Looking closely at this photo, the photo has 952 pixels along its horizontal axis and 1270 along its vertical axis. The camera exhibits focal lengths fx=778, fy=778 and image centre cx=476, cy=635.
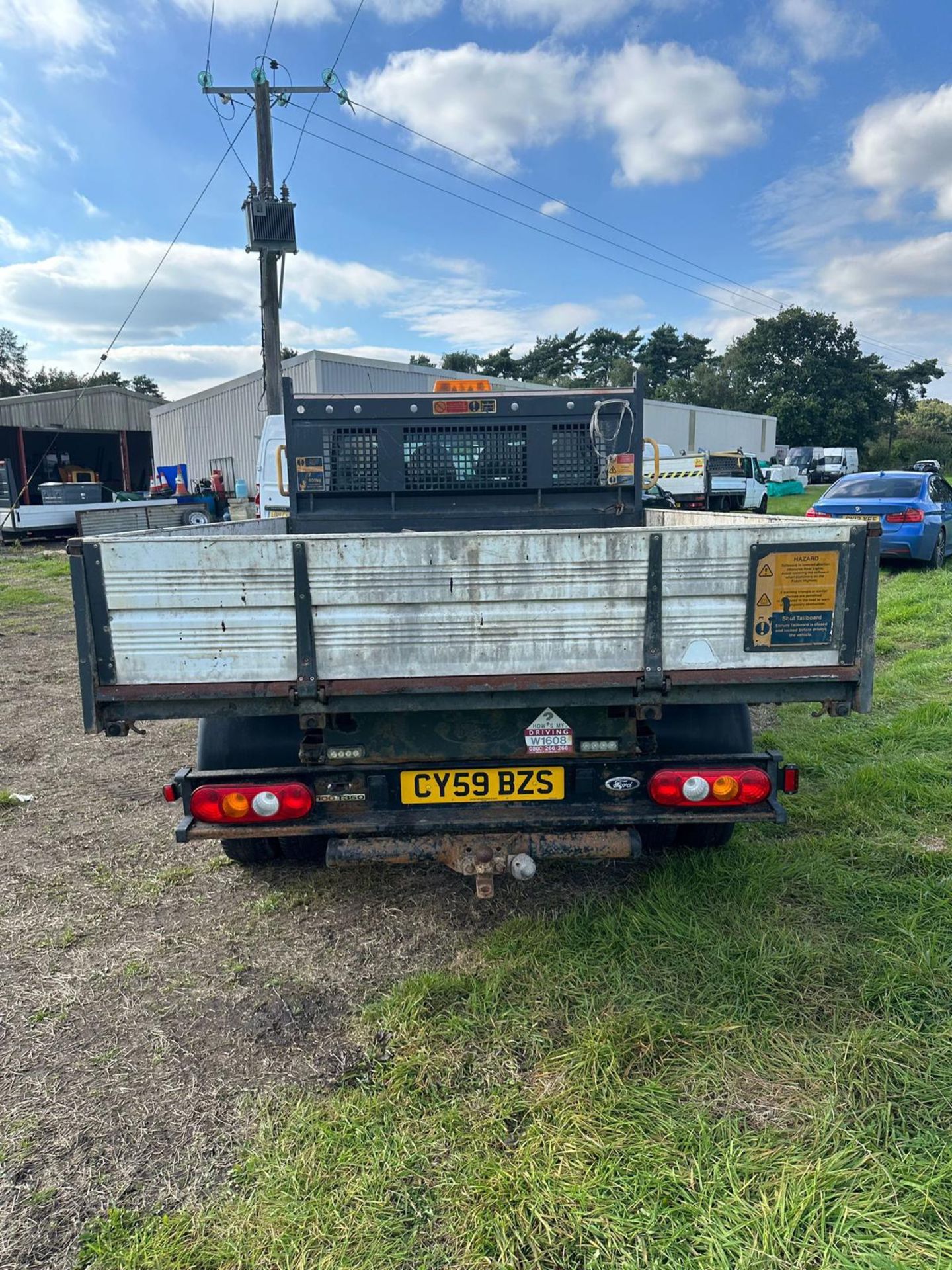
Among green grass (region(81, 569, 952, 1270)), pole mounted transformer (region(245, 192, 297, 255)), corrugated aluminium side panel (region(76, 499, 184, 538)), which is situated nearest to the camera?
green grass (region(81, 569, 952, 1270))

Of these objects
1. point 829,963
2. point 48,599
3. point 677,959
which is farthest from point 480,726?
point 48,599

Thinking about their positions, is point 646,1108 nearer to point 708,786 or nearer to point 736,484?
point 708,786

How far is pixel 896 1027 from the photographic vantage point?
2.58 m

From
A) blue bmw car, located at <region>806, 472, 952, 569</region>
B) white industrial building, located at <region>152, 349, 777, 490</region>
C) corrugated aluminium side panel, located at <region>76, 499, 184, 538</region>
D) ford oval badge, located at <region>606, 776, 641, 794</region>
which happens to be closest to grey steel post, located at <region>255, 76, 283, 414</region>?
corrugated aluminium side panel, located at <region>76, 499, 184, 538</region>

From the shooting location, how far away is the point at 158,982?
9.87ft

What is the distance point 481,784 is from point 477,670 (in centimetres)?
56

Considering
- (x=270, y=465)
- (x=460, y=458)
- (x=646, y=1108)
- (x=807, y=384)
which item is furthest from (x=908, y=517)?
(x=807, y=384)

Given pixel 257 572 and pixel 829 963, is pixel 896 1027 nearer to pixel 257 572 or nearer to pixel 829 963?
pixel 829 963

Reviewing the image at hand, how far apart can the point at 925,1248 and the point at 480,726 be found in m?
1.86

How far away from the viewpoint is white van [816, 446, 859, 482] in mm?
45281

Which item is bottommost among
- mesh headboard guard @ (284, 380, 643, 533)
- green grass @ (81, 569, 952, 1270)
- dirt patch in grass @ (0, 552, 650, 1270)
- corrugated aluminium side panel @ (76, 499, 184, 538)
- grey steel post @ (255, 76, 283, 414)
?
dirt patch in grass @ (0, 552, 650, 1270)

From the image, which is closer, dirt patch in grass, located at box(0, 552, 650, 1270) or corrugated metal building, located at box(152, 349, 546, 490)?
dirt patch in grass, located at box(0, 552, 650, 1270)

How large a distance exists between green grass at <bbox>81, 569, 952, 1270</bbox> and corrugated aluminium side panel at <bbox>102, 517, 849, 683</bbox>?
1210 millimetres

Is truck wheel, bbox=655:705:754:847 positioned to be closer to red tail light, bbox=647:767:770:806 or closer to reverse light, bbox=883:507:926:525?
red tail light, bbox=647:767:770:806
